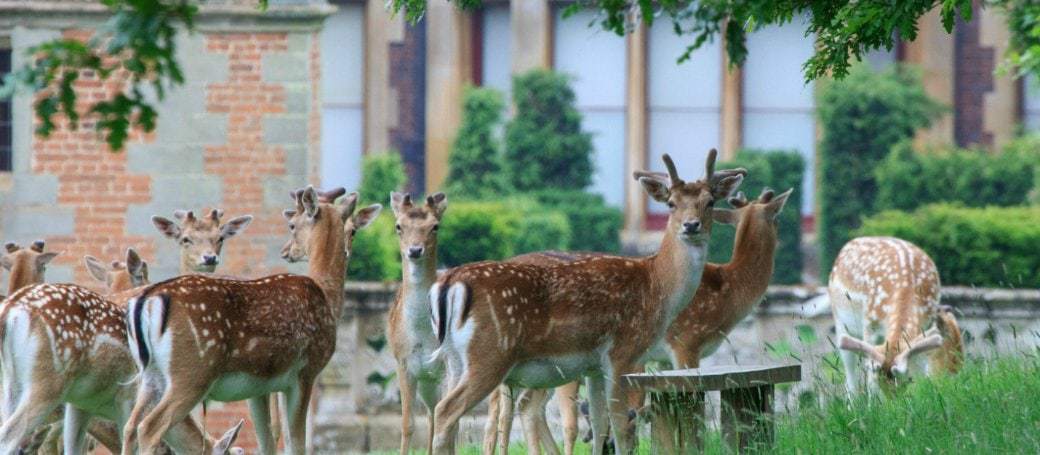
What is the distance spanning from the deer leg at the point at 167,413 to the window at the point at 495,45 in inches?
759

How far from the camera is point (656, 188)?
33.1 feet

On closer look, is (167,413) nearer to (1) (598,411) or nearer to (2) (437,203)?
(2) (437,203)

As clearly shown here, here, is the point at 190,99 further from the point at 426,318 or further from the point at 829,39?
the point at 829,39

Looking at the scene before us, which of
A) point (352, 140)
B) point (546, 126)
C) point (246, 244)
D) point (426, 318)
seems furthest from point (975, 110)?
point (426, 318)

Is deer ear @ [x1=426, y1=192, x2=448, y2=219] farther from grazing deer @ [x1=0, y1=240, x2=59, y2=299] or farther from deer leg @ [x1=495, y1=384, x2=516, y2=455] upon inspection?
grazing deer @ [x1=0, y1=240, x2=59, y2=299]

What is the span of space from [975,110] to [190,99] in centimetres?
1501

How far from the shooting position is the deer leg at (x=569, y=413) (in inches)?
432

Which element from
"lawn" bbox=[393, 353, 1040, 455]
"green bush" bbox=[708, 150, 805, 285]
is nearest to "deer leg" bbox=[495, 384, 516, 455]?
"lawn" bbox=[393, 353, 1040, 455]

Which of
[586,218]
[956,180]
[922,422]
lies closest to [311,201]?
[922,422]

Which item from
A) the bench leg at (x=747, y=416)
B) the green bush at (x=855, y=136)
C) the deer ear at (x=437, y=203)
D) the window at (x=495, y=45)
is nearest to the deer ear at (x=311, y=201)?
the deer ear at (x=437, y=203)

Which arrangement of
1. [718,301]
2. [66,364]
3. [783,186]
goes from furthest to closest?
1. [783,186]
2. [718,301]
3. [66,364]

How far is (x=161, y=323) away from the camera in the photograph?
912 centimetres

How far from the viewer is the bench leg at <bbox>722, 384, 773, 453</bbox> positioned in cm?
874

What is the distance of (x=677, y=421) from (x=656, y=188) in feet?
5.34
